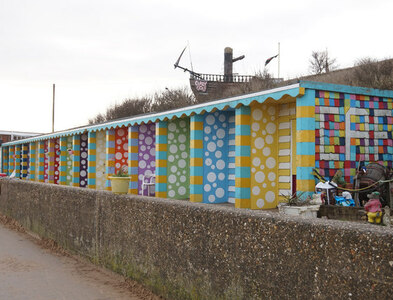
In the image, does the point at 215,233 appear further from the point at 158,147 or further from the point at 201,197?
the point at 158,147

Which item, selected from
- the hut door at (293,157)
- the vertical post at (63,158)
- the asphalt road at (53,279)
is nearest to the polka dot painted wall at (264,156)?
the hut door at (293,157)

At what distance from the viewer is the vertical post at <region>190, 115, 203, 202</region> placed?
11242 millimetres

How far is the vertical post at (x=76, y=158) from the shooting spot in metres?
19.5

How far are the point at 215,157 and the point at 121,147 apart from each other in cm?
576

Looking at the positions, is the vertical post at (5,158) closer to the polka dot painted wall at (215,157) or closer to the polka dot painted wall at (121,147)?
the polka dot painted wall at (121,147)

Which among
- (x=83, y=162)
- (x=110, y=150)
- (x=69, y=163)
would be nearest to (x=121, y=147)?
(x=110, y=150)

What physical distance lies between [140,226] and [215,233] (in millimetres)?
1540

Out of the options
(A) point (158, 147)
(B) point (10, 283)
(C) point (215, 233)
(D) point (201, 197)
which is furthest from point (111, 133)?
(C) point (215, 233)

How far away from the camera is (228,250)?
378 cm

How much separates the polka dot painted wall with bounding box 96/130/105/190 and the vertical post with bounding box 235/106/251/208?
9.05m

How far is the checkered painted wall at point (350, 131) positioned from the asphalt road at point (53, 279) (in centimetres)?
443

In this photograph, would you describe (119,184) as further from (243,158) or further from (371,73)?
(371,73)

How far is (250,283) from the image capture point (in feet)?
Result: 11.4

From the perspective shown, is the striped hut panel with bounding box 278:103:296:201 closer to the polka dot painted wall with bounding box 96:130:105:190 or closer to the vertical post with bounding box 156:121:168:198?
the vertical post with bounding box 156:121:168:198
